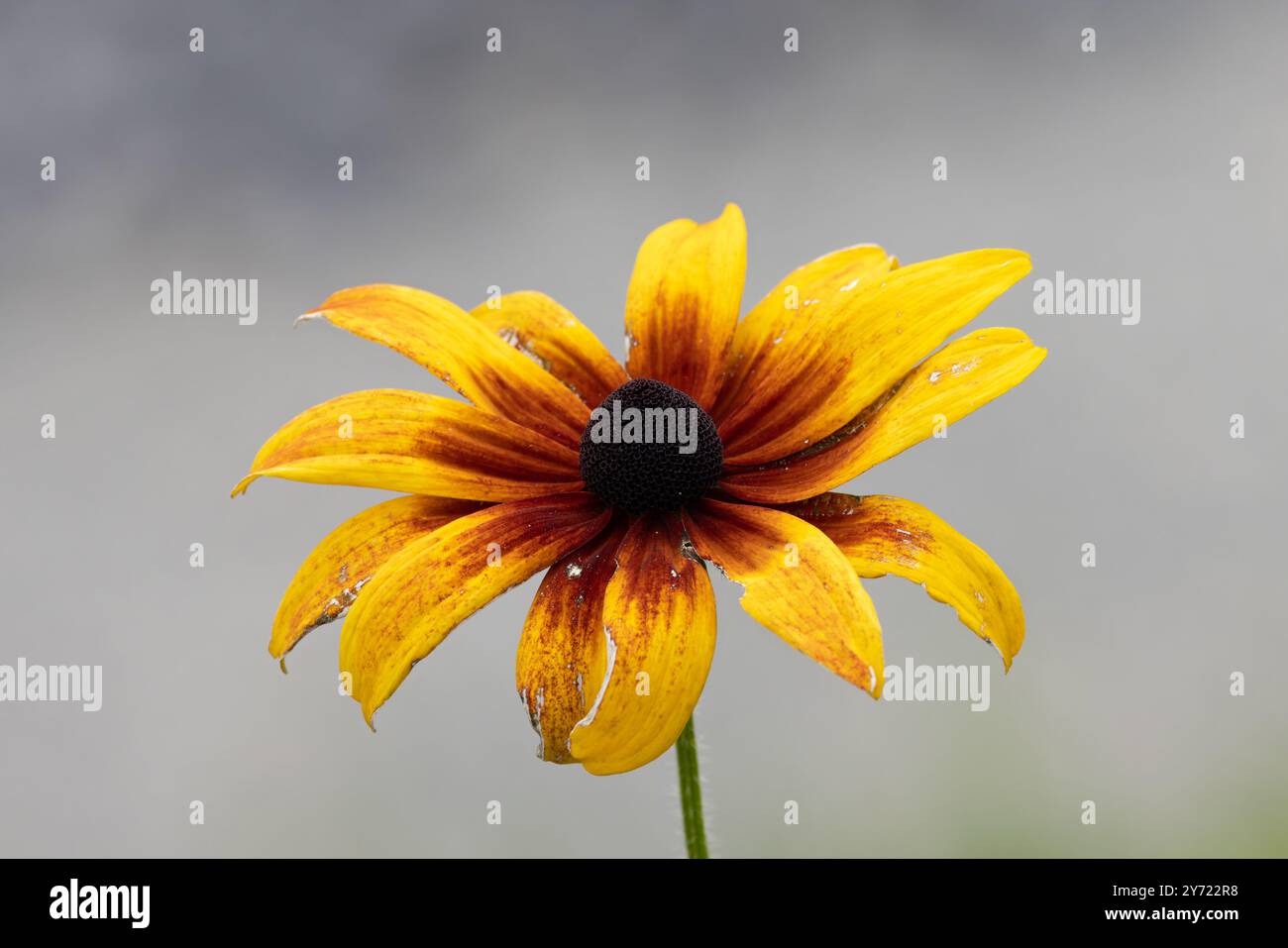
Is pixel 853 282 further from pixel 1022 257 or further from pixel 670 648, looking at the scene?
pixel 670 648

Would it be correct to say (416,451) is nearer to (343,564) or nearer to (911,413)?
(343,564)

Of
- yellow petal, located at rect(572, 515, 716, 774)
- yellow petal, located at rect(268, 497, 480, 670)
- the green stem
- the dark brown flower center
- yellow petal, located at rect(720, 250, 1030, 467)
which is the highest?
yellow petal, located at rect(720, 250, 1030, 467)

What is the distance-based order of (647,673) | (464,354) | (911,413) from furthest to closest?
(464,354) → (911,413) → (647,673)

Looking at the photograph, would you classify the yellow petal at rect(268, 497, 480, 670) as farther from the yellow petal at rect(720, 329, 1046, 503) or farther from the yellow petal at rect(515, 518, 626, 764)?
the yellow petal at rect(720, 329, 1046, 503)

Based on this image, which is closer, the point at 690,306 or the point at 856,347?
the point at 856,347

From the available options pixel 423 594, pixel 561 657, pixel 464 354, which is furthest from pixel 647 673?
pixel 464 354

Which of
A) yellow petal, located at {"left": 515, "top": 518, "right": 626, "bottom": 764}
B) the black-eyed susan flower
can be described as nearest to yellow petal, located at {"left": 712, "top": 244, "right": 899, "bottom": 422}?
the black-eyed susan flower

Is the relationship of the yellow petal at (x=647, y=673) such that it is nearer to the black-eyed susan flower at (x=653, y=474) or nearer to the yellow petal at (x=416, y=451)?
the black-eyed susan flower at (x=653, y=474)

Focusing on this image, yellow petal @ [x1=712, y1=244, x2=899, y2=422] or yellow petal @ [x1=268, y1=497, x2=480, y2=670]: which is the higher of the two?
yellow petal @ [x1=712, y1=244, x2=899, y2=422]

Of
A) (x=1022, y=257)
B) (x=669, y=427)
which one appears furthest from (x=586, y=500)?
(x=1022, y=257)
